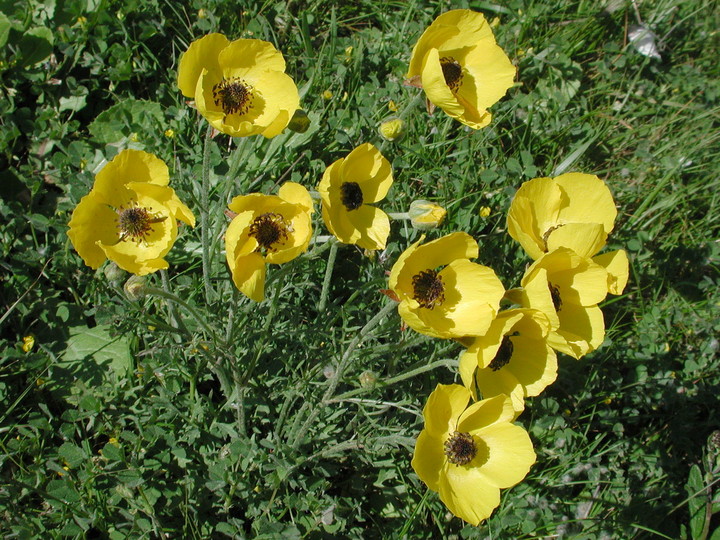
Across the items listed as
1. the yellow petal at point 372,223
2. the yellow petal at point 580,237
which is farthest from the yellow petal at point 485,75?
the yellow petal at point 580,237

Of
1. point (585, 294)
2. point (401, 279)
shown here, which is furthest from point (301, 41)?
point (585, 294)

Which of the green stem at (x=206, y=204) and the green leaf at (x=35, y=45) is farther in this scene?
the green leaf at (x=35, y=45)

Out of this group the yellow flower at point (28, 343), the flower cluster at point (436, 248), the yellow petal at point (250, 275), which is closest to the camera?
the yellow petal at point (250, 275)

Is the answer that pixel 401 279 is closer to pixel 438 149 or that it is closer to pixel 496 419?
pixel 496 419

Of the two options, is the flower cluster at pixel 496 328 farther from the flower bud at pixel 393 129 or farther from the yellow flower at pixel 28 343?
the yellow flower at pixel 28 343

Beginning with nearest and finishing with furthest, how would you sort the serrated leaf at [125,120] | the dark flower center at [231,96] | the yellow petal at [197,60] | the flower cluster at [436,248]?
the flower cluster at [436,248], the yellow petal at [197,60], the dark flower center at [231,96], the serrated leaf at [125,120]

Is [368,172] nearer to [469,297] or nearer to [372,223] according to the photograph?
[372,223]
